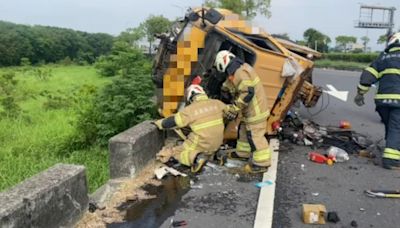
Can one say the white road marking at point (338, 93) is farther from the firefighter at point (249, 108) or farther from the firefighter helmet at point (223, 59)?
the firefighter helmet at point (223, 59)

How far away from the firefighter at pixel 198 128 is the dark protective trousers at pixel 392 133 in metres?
2.05

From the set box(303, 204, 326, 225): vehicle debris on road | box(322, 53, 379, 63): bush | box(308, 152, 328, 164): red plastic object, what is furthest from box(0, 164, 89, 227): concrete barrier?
box(322, 53, 379, 63): bush

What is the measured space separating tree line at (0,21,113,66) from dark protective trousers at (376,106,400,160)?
85.5ft

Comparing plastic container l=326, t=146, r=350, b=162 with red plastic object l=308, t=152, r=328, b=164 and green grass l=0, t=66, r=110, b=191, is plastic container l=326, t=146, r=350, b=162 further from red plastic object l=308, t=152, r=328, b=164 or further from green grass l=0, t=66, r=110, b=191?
green grass l=0, t=66, r=110, b=191

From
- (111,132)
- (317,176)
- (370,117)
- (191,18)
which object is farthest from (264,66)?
(370,117)

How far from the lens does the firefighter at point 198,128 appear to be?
5.49m

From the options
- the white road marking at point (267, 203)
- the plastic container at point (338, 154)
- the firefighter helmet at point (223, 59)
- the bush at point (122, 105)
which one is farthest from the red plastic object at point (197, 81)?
the plastic container at point (338, 154)

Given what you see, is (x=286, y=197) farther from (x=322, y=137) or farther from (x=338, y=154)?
(x=322, y=137)

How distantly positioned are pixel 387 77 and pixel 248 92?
6.16 feet

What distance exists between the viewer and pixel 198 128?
5.52 metres

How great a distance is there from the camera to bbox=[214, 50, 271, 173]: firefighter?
546 cm

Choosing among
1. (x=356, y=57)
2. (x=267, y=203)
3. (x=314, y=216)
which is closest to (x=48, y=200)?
(x=267, y=203)

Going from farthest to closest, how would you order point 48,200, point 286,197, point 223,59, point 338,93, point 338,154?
point 338,93, point 338,154, point 223,59, point 286,197, point 48,200

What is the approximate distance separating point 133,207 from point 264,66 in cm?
279
